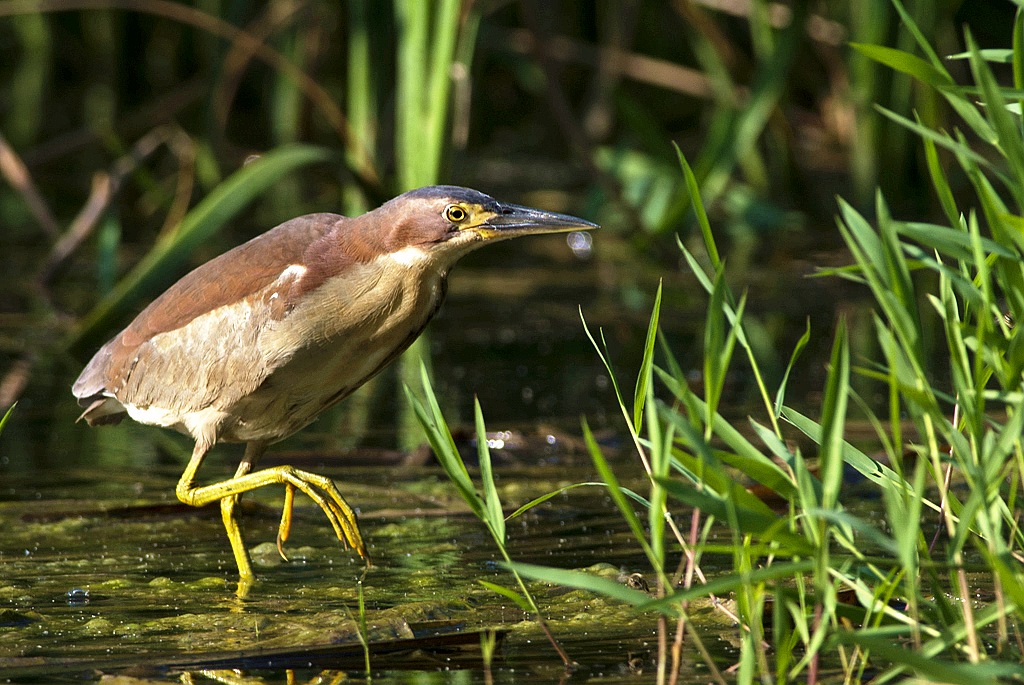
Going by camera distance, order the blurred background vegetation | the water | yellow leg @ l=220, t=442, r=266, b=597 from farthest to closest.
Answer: the blurred background vegetation, yellow leg @ l=220, t=442, r=266, b=597, the water

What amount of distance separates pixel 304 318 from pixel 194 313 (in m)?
0.55

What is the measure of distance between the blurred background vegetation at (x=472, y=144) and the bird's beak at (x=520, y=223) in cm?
195

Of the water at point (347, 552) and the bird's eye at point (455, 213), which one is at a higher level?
the bird's eye at point (455, 213)

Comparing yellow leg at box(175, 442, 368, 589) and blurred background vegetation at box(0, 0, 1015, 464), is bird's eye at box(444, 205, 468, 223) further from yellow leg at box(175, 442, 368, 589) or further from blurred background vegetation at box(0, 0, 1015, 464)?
blurred background vegetation at box(0, 0, 1015, 464)

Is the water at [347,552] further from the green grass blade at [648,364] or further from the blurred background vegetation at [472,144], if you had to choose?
the green grass blade at [648,364]

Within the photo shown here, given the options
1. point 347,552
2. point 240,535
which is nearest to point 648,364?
point 347,552

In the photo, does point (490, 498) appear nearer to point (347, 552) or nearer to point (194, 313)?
point (347, 552)

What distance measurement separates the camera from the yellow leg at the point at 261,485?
3834mm

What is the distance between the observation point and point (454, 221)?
3.95 metres

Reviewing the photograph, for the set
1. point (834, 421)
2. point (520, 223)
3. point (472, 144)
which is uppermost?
point (834, 421)

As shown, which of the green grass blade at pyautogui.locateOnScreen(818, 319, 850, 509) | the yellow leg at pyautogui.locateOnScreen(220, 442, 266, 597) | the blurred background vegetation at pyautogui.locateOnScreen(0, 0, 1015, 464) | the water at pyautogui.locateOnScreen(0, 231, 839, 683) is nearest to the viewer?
the green grass blade at pyautogui.locateOnScreen(818, 319, 850, 509)

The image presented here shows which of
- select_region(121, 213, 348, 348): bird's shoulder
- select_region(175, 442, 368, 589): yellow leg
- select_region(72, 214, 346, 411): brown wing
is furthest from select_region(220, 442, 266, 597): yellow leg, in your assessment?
select_region(121, 213, 348, 348): bird's shoulder

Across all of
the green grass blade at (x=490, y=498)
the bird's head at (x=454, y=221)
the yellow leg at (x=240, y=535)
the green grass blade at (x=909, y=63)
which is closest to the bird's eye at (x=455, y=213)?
the bird's head at (x=454, y=221)

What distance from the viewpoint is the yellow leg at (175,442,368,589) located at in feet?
12.6
